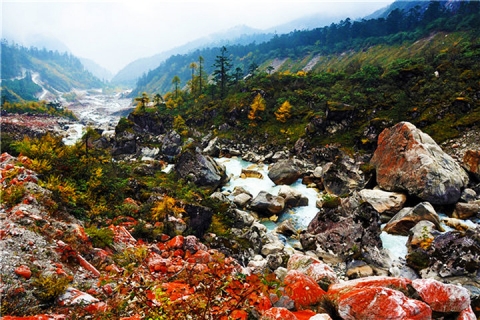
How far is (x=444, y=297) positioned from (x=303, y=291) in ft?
13.8

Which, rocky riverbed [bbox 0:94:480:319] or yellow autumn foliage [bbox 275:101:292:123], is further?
yellow autumn foliage [bbox 275:101:292:123]

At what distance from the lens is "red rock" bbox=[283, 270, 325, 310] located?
7.93 m

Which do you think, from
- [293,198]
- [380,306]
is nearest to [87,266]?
[380,306]

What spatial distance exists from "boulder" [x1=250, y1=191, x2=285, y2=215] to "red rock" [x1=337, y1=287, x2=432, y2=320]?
17970mm

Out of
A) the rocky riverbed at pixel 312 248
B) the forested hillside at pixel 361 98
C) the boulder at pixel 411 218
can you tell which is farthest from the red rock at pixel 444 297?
the forested hillside at pixel 361 98

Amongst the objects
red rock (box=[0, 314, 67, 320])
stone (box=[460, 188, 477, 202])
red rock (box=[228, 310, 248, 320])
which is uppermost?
red rock (box=[0, 314, 67, 320])

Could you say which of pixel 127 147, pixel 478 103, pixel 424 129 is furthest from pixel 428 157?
pixel 127 147

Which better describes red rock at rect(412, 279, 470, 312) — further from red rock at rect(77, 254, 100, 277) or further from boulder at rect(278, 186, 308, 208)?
boulder at rect(278, 186, 308, 208)

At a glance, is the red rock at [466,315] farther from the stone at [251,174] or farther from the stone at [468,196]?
the stone at [251,174]

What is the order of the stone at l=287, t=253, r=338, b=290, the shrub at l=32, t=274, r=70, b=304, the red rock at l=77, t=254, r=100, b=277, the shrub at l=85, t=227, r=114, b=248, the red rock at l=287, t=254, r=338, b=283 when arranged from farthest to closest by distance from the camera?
the shrub at l=85, t=227, r=114, b=248
the red rock at l=287, t=254, r=338, b=283
the stone at l=287, t=253, r=338, b=290
the red rock at l=77, t=254, r=100, b=277
the shrub at l=32, t=274, r=70, b=304

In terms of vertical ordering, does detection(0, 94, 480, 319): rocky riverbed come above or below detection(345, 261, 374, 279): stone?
above

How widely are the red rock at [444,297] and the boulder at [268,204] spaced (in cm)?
1762

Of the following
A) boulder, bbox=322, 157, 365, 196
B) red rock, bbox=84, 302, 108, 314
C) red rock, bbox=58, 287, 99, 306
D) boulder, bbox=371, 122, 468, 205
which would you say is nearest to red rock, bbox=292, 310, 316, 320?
red rock, bbox=84, 302, 108, 314

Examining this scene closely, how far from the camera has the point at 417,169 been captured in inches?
926
